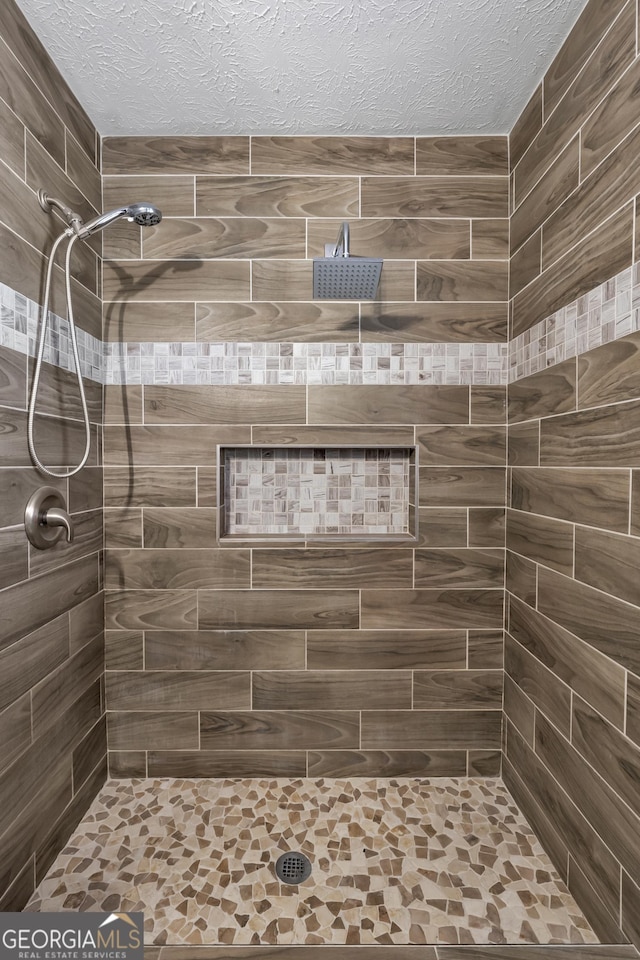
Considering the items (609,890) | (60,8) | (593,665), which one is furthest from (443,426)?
(60,8)

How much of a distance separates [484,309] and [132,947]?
2.02 m

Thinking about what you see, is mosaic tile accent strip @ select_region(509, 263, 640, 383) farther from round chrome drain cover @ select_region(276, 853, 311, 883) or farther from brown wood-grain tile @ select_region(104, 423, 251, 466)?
round chrome drain cover @ select_region(276, 853, 311, 883)

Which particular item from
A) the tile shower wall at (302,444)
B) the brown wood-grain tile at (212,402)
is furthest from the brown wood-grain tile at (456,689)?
the brown wood-grain tile at (212,402)

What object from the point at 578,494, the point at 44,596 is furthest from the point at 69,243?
the point at 578,494

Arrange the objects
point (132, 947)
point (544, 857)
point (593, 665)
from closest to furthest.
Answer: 1. point (132, 947)
2. point (593, 665)
3. point (544, 857)

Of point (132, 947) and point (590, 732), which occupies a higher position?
point (590, 732)

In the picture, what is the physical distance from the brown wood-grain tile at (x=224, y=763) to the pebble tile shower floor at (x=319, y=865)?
1.4 inches

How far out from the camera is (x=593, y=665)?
105 centimetres

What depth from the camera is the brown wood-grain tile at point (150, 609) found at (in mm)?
1574

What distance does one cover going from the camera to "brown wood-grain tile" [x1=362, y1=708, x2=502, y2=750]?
5.19 ft

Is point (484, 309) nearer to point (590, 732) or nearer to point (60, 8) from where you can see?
point (590, 732)

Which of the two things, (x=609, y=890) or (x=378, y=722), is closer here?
(x=609, y=890)

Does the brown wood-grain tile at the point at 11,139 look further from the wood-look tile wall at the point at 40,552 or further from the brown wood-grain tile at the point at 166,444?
the brown wood-grain tile at the point at 166,444

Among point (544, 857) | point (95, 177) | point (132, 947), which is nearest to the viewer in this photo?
point (132, 947)
